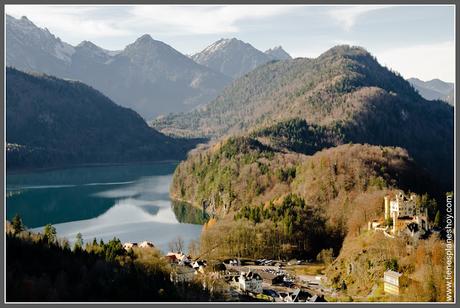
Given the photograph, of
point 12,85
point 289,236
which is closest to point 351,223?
point 289,236

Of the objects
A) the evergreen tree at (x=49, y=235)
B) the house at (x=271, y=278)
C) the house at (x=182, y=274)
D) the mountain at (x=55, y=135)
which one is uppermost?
the mountain at (x=55, y=135)

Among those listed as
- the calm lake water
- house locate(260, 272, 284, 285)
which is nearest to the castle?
house locate(260, 272, 284, 285)

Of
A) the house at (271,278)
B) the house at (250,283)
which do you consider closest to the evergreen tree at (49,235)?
the house at (250,283)

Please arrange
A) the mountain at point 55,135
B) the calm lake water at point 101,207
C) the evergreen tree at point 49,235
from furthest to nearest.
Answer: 1. the mountain at point 55,135
2. the calm lake water at point 101,207
3. the evergreen tree at point 49,235

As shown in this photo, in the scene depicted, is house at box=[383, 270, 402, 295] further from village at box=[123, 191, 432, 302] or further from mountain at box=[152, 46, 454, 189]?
mountain at box=[152, 46, 454, 189]

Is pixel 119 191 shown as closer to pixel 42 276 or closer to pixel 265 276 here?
pixel 265 276

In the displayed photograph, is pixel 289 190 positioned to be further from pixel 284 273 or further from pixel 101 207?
pixel 284 273

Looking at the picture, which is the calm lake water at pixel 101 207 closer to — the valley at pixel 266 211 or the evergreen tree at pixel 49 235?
the valley at pixel 266 211

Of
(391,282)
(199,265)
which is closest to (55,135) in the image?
(199,265)
